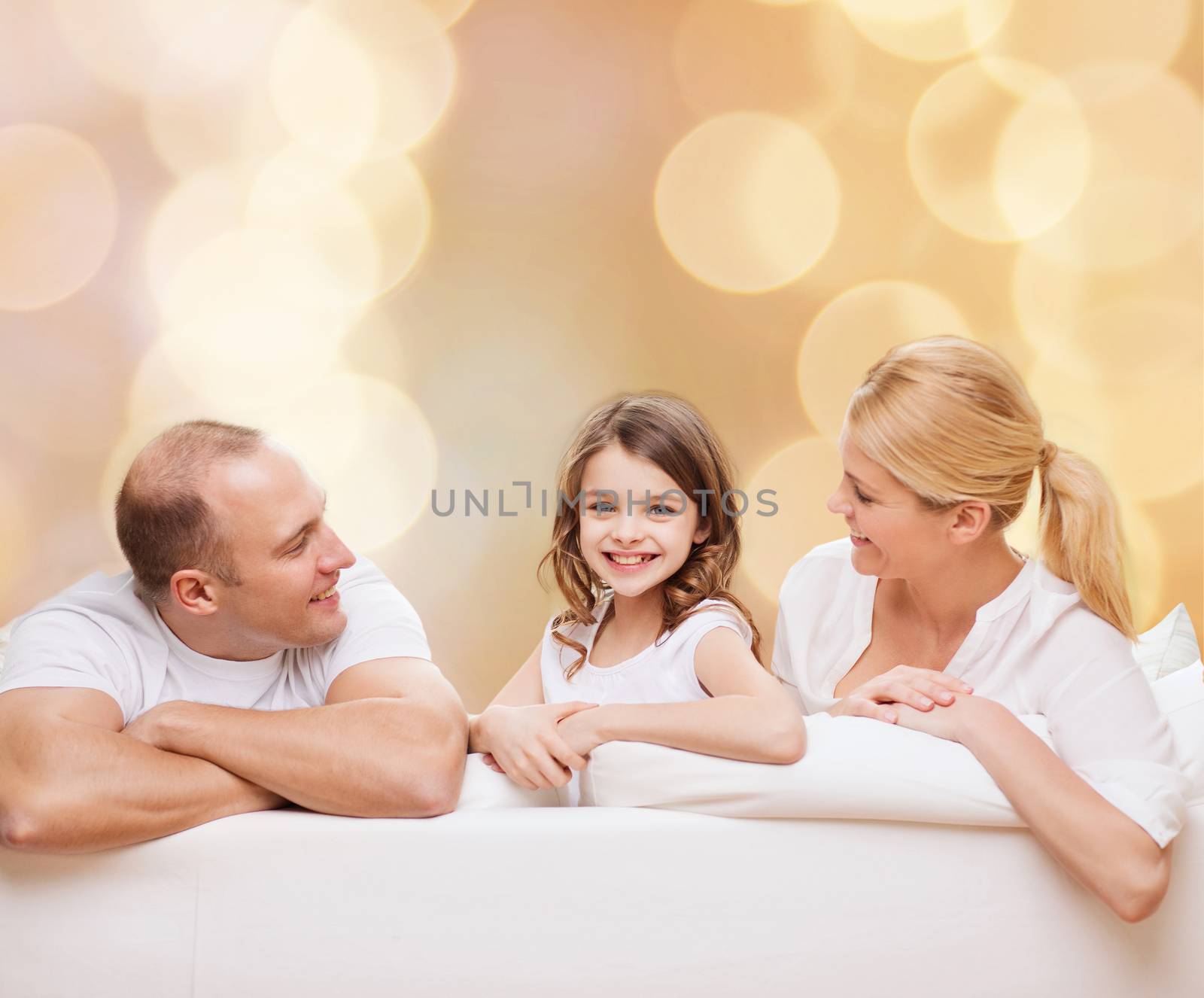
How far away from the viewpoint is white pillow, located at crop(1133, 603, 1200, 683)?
2.03m

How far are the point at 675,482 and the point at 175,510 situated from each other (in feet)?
2.68

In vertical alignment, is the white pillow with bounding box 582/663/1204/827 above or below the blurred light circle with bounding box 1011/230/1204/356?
below

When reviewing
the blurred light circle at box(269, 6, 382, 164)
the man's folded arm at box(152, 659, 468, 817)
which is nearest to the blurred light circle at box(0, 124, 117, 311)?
the blurred light circle at box(269, 6, 382, 164)

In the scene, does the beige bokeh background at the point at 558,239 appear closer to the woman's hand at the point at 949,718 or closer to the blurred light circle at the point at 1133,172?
the blurred light circle at the point at 1133,172

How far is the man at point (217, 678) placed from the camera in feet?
3.92

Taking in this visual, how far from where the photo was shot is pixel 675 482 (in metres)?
1.76

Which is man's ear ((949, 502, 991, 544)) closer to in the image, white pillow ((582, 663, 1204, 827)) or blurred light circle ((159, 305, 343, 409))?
white pillow ((582, 663, 1204, 827))

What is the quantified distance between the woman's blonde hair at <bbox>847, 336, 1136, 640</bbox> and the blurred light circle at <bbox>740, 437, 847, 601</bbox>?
5.17 ft

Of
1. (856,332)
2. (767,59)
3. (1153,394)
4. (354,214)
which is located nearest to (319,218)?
(354,214)

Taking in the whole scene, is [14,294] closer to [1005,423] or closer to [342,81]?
[342,81]

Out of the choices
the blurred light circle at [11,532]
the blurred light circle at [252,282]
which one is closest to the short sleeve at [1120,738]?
the blurred light circle at [252,282]

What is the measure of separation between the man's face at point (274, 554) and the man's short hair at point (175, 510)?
0.06 feet

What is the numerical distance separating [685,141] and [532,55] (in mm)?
547

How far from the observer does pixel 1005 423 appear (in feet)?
4.97
